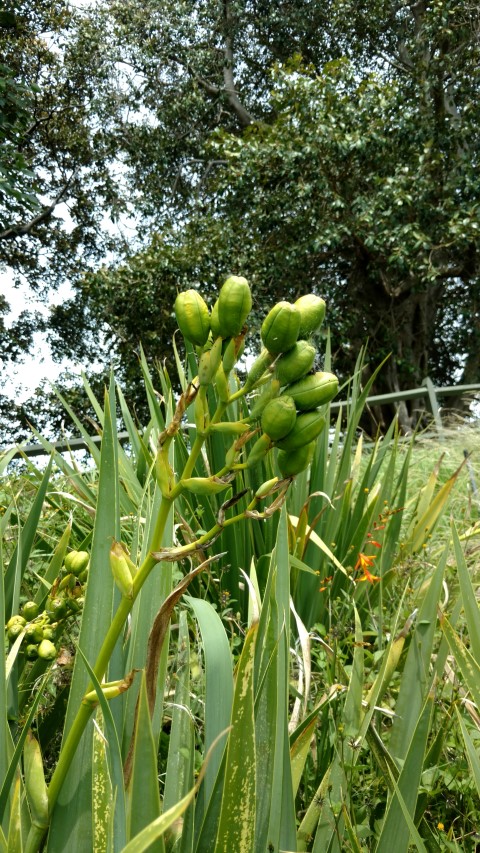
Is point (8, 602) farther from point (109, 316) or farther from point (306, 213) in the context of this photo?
point (109, 316)

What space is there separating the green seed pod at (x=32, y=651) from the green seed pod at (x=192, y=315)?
42 centimetres

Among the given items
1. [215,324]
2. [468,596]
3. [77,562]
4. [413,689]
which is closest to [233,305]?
[215,324]

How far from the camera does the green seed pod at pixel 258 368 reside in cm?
61

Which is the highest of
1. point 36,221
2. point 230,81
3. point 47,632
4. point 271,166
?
point 230,81

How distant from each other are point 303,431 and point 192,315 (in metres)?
0.15

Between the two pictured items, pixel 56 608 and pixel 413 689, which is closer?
pixel 56 608

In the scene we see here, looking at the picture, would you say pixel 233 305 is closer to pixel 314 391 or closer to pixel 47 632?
pixel 314 391

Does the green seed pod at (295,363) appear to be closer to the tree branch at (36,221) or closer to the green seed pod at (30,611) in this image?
the green seed pod at (30,611)

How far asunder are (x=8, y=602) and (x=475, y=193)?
7.98 m

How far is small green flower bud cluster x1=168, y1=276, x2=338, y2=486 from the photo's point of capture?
585mm

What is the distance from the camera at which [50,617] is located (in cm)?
83

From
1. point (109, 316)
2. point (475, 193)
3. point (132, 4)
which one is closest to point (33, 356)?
point (109, 316)

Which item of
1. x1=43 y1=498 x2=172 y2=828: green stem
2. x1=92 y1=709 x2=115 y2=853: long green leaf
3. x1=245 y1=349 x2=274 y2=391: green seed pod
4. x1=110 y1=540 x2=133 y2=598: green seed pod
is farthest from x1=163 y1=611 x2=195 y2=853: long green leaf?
x1=245 y1=349 x2=274 y2=391: green seed pod

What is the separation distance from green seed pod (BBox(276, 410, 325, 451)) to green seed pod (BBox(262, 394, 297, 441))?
1cm
